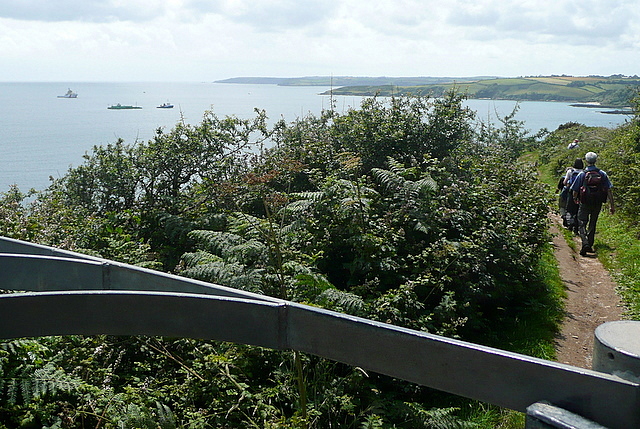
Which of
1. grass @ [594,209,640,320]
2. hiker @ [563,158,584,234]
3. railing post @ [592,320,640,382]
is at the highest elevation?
railing post @ [592,320,640,382]

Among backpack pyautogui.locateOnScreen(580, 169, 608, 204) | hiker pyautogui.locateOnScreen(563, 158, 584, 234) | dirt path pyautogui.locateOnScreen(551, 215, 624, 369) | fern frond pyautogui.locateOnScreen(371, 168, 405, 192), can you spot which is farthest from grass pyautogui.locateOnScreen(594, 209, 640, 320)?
fern frond pyautogui.locateOnScreen(371, 168, 405, 192)

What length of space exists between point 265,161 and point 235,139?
31.8 inches

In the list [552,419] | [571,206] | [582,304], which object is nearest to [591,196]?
[571,206]

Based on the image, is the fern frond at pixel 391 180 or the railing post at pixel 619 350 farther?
the fern frond at pixel 391 180

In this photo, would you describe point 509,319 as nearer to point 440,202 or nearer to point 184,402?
point 440,202

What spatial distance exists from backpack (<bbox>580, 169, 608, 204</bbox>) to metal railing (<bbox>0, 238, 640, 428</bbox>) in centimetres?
1166

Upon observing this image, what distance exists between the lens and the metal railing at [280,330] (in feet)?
4.46

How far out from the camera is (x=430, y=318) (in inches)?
236

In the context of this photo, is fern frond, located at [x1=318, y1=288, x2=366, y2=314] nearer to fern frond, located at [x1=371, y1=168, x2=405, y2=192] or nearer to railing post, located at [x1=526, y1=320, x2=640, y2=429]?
fern frond, located at [x1=371, y1=168, x2=405, y2=192]

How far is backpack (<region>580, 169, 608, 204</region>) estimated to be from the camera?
1209cm

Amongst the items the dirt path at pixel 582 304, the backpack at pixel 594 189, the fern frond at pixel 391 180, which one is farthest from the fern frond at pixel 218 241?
the backpack at pixel 594 189

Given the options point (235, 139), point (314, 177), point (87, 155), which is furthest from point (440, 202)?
point (87, 155)

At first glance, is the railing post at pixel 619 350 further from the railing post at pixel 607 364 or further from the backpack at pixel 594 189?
the backpack at pixel 594 189

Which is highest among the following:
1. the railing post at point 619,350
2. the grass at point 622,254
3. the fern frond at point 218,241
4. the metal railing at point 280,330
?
the railing post at point 619,350
